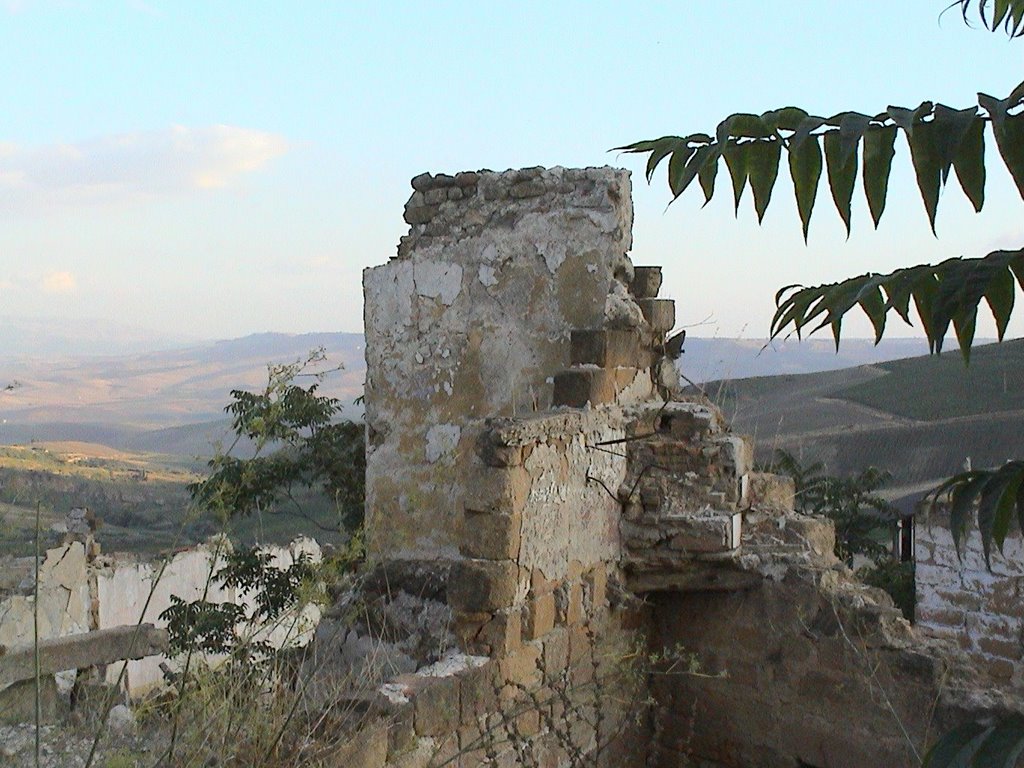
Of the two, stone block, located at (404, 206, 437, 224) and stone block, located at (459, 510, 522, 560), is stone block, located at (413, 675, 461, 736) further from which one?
stone block, located at (404, 206, 437, 224)

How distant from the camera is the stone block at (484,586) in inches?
168

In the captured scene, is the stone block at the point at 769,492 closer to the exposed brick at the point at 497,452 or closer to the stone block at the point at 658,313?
the stone block at the point at 658,313

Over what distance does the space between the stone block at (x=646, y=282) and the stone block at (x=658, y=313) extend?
0.05 metres

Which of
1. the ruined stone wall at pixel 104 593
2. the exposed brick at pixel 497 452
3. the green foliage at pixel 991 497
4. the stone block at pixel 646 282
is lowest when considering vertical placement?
the ruined stone wall at pixel 104 593

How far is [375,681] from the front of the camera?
415cm

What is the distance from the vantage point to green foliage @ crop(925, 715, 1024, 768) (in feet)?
7.11

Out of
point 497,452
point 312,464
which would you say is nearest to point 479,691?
point 497,452

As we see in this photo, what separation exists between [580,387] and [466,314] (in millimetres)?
1167

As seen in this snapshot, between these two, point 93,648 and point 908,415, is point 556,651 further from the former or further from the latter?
point 908,415

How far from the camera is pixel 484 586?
4277 mm

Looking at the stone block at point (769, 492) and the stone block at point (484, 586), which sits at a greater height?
the stone block at point (769, 492)

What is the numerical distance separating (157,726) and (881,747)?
3258 mm

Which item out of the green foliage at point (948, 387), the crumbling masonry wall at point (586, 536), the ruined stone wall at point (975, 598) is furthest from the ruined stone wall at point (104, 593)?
the green foliage at point (948, 387)

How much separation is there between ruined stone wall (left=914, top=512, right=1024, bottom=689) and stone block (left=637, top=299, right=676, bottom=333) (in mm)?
3335
